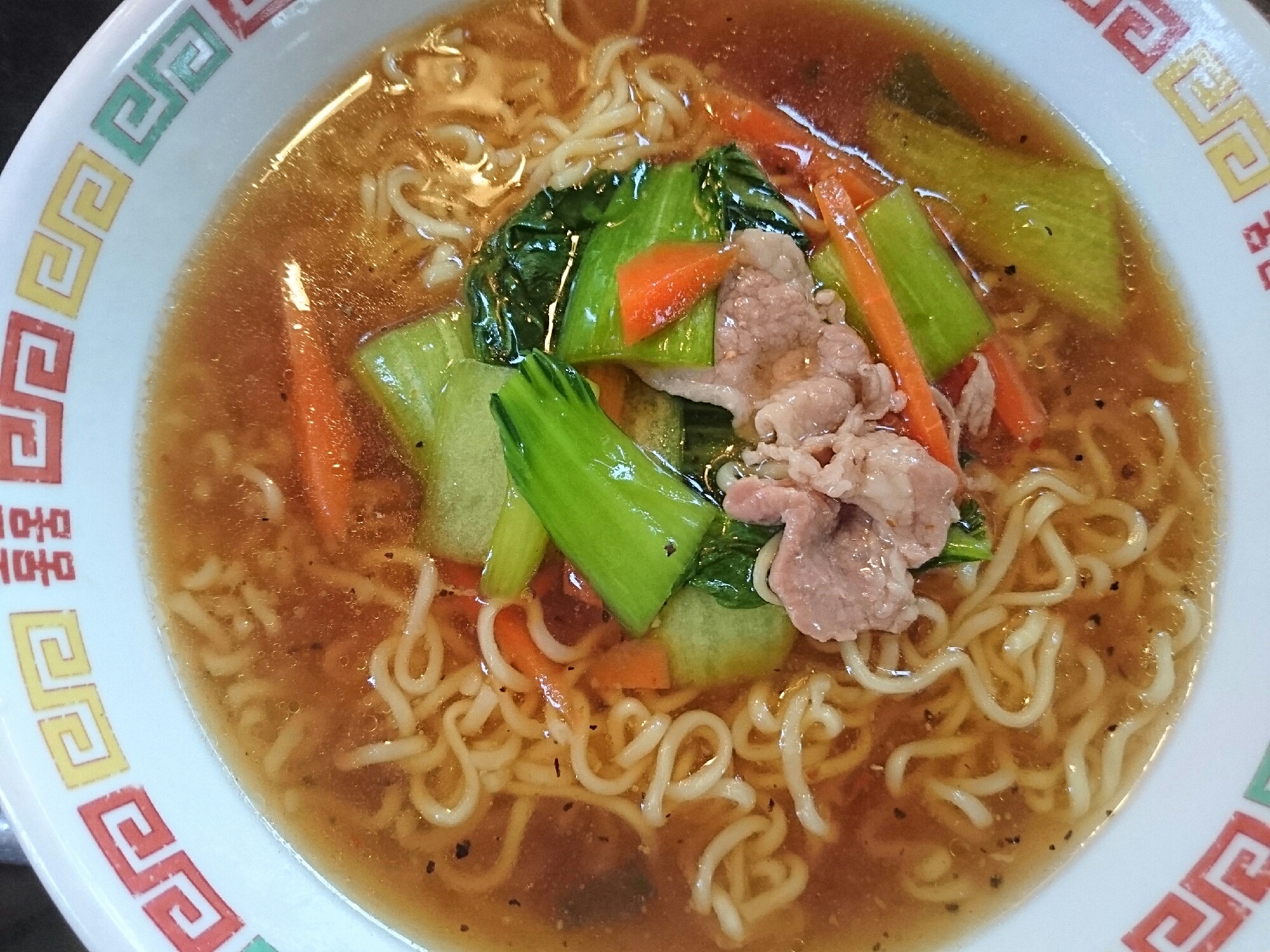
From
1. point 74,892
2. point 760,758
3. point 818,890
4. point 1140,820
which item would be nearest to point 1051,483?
point 1140,820

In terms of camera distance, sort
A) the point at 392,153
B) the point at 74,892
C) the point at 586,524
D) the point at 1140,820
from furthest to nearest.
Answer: the point at 392,153 < the point at 1140,820 < the point at 586,524 < the point at 74,892

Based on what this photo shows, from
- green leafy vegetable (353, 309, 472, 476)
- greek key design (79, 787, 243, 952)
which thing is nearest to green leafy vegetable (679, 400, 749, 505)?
green leafy vegetable (353, 309, 472, 476)

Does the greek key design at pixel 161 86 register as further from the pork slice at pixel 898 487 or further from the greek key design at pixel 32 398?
the pork slice at pixel 898 487

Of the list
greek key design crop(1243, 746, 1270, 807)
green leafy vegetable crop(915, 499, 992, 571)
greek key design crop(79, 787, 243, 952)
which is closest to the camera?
greek key design crop(79, 787, 243, 952)

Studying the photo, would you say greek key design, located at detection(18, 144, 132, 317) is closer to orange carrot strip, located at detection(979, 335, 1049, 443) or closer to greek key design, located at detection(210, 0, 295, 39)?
greek key design, located at detection(210, 0, 295, 39)

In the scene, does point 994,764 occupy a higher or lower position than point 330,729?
lower

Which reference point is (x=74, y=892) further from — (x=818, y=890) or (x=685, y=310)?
(x=685, y=310)
